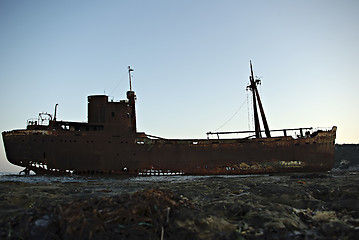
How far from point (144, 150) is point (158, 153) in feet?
4.31

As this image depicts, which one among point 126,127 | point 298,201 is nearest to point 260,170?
point 126,127

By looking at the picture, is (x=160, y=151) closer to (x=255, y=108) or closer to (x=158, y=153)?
(x=158, y=153)

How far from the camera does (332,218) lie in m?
3.65

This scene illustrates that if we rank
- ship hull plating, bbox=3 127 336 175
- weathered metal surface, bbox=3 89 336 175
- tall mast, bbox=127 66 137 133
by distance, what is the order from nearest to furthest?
ship hull plating, bbox=3 127 336 175, weathered metal surface, bbox=3 89 336 175, tall mast, bbox=127 66 137 133

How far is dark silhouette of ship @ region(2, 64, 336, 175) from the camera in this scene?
19188 millimetres

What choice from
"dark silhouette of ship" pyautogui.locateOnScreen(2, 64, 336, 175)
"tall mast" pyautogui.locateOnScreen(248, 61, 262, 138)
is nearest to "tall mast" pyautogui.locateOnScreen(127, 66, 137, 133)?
"dark silhouette of ship" pyautogui.locateOnScreen(2, 64, 336, 175)

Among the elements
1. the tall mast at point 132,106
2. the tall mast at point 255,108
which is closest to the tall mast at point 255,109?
the tall mast at point 255,108

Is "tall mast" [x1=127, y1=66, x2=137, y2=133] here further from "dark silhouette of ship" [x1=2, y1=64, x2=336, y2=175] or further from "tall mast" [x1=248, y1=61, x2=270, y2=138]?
"tall mast" [x1=248, y1=61, x2=270, y2=138]

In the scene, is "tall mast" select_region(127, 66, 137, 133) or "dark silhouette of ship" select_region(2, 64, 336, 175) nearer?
"dark silhouette of ship" select_region(2, 64, 336, 175)

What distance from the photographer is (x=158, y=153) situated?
2080 cm

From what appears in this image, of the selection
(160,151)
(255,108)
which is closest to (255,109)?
(255,108)

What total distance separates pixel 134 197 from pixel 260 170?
19915mm

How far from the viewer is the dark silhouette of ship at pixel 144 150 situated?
19188mm

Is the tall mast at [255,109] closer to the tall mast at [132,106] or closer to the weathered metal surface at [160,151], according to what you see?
the weathered metal surface at [160,151]
